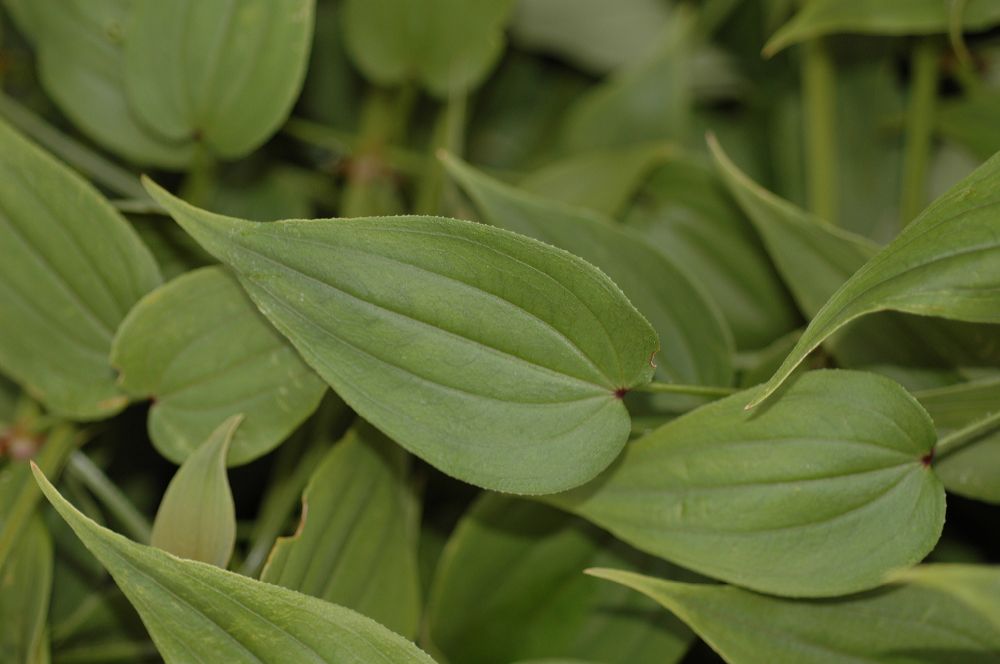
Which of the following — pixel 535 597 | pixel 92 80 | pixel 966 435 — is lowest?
pixel 535 597

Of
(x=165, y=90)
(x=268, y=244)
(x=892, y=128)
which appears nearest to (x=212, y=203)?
(x=165, y=90)

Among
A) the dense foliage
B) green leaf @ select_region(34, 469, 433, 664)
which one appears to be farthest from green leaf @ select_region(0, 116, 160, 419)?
green leaf @ select_region(34, 469, 433, 664)

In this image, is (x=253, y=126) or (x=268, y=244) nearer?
(x=268, y=244)

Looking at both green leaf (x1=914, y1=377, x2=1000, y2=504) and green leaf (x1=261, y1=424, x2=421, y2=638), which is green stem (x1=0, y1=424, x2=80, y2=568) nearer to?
green leaf (x1=261, y1=424, x2=421, y2=638)

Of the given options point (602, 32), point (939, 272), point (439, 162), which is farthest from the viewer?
point (602, 32)

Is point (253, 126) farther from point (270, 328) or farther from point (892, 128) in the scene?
point (892, 128)

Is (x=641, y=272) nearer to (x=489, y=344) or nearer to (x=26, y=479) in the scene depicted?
(x=489, y=344)

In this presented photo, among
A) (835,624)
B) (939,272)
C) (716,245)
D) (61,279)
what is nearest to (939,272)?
(939,272)
